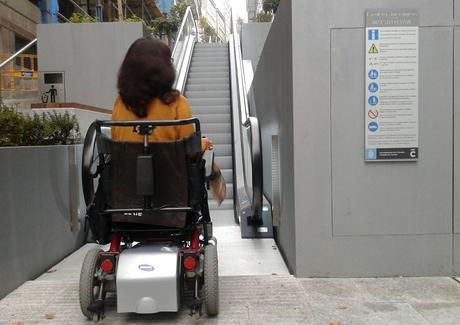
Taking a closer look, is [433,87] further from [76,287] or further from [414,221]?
[76,287]

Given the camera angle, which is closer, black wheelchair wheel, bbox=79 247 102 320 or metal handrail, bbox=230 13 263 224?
black wheelchair wheel, bbox=79 247 102 320

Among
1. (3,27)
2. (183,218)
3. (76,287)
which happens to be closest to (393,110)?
(183,218)

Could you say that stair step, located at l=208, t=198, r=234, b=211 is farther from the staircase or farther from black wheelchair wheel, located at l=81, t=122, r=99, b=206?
black wheelchair wheel, located at l=81, t=122, r=99, b=206

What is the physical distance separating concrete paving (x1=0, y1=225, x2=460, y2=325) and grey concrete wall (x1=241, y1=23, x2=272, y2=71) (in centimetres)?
1008

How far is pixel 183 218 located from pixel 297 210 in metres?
1.25

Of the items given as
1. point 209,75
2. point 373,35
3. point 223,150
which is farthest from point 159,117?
point 209,75

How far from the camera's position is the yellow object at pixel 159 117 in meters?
3.21

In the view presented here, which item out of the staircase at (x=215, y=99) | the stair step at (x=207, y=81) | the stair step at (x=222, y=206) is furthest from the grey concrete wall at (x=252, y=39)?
the stair step at (x=222, y=206)

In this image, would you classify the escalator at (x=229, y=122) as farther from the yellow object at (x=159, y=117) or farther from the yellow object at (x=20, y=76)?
the yellow object at (x=20, y=76)

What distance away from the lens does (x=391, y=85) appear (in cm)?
407

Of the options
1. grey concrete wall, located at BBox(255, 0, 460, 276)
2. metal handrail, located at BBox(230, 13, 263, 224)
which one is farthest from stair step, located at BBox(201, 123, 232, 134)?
grey concrete wall, located at BBox(255, 0, 460, 276)

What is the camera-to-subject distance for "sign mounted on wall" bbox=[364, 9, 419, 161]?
13.3 feet

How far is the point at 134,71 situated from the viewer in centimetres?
320

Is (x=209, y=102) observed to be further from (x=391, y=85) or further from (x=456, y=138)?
(x=456, y=138)
